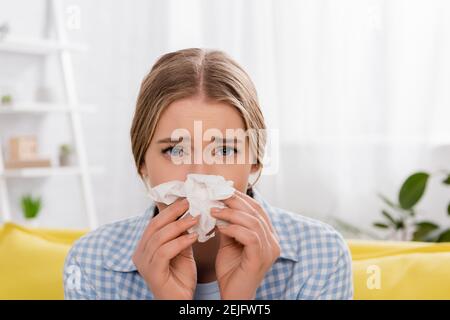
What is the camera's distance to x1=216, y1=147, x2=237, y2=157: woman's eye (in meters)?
0.69

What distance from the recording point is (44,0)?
2.64m

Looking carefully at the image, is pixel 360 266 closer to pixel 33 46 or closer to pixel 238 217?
pixel 238 217

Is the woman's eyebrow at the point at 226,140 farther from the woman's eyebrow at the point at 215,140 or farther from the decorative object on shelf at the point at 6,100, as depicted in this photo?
the decorative object on shelf at the point at 6,100

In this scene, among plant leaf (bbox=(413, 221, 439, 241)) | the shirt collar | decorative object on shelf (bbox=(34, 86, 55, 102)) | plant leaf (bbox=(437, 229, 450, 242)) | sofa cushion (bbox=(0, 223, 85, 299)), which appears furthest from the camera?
decorative object on shelf (bbox=(34, 86, 55, 102))

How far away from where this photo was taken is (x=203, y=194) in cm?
65

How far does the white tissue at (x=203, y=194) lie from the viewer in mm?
654

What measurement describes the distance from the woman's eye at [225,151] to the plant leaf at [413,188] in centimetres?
117

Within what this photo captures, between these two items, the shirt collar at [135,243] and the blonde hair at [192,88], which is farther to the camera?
the shirt collar at [135,243]

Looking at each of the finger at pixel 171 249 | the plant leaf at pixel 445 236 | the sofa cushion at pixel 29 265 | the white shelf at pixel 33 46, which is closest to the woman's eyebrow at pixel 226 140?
the finger at pixel 171 249

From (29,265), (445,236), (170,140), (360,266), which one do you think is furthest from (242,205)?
(445,236)

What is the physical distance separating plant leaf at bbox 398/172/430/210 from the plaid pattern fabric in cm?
96

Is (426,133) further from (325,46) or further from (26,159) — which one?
(26,159)

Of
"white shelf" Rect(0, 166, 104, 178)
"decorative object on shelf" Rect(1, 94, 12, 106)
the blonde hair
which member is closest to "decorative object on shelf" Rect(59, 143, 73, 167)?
"white shelf" Rect(0, 166, 104, 178)

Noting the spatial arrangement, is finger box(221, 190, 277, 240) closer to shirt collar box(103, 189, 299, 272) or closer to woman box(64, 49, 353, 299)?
woman box(64, 49, 353, 299)
